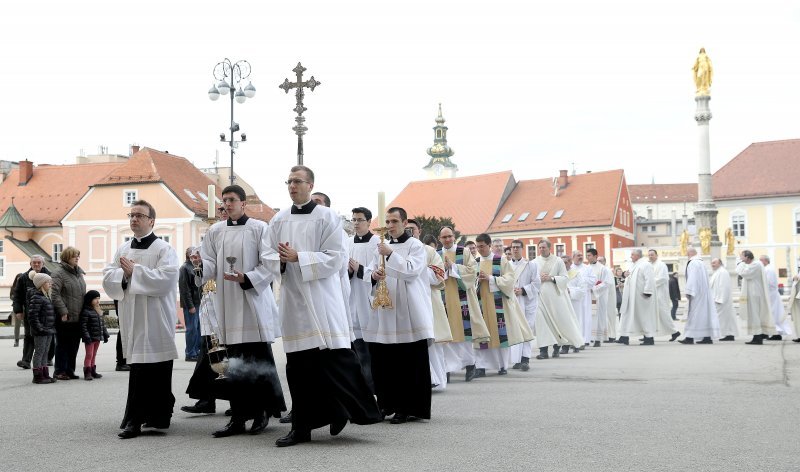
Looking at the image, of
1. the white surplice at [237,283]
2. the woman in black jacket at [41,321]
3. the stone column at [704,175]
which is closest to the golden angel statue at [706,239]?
the stone column at [704,175]

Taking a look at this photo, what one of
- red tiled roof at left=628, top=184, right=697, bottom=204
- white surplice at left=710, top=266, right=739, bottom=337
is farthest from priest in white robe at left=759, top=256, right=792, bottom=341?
red tiled roof at left=628, top=184, right=697, bottom=204

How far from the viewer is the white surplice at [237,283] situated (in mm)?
8055

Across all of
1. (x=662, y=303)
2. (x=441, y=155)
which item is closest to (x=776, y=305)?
(x=662, y=303)

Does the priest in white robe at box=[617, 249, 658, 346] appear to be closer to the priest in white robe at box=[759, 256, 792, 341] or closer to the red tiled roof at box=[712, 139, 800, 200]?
the priest in white robe at box=[759, 256, 792, 341]

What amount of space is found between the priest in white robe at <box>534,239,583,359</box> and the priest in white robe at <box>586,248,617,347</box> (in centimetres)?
347

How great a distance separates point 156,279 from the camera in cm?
813

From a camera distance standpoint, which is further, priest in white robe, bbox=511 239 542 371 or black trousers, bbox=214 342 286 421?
priest in white robe, bbox=511 239 542 371

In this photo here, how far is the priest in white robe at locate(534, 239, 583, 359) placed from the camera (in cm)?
1723

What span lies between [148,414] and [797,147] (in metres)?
75.5

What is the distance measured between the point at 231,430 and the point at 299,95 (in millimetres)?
15264

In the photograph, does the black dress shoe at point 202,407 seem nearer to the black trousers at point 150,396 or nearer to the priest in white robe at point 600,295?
the black trousers at point 150,396

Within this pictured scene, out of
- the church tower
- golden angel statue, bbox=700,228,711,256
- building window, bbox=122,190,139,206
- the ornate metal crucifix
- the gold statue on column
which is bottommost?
golden angel statue, bbox=700,228,711,256

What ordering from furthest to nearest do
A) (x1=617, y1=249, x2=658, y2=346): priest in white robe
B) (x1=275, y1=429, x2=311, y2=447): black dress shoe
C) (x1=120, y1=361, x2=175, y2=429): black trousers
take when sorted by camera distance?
(x1=617, y1=249, x2=658, y2=346): priest in white robe → (x1=120, y1=361, x2=175, y2=429): black trousers → (x1=275, y1=429, x2=311, y2=447): black dress shoe

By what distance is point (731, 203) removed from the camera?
76.0m
